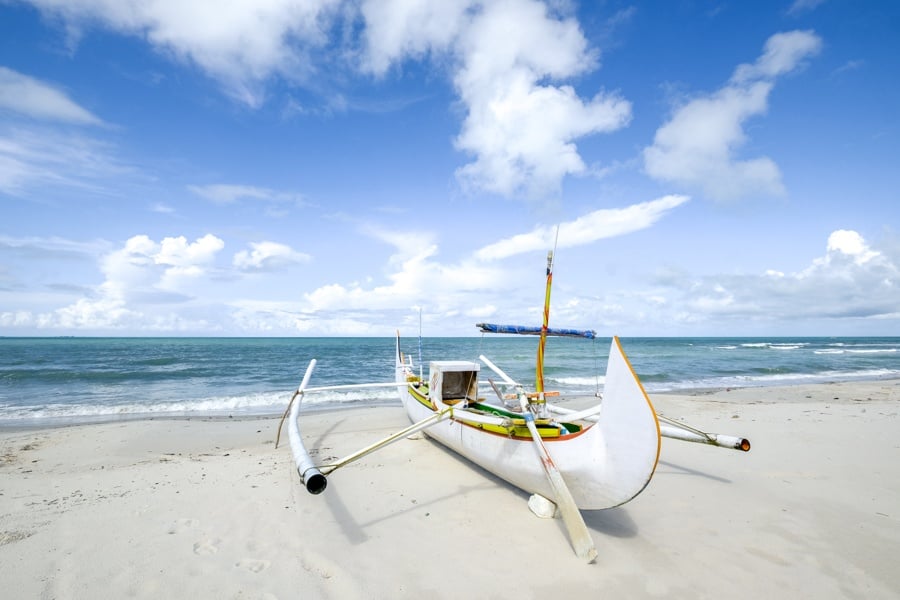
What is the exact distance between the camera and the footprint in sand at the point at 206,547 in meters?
4.75

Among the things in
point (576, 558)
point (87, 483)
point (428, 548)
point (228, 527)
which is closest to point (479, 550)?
point (428, 548)

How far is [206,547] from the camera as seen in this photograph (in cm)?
486

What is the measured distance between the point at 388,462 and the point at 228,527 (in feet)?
10.9

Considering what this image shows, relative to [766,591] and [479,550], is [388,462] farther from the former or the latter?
[766,591]

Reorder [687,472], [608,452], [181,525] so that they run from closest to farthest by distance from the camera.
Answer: [608,452], [181,525], [687,472]

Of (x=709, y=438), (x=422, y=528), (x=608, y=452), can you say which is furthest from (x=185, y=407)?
(x=709, y=438)

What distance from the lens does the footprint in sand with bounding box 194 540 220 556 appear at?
4.75 meters

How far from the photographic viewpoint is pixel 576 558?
15.4 feet

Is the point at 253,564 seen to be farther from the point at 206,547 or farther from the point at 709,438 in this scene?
the point at 709,438

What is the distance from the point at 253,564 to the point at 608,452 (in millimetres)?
4317

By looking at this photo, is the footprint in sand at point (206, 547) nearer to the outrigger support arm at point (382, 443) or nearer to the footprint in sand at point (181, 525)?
the footprint in sand at point (181, 525)

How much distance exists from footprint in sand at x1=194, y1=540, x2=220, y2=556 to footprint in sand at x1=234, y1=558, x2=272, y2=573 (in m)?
0.49

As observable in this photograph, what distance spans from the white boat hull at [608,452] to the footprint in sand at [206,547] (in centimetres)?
402

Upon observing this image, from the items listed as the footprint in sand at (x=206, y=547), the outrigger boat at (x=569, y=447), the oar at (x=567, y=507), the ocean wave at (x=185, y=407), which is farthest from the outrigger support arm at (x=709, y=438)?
the ocean wave at (x=185, y=407)
